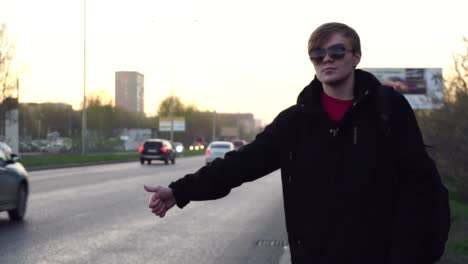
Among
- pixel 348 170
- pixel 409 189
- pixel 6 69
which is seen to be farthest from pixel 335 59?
pixel 6 69

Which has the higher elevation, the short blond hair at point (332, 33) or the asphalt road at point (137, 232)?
Result: the short blond hair at point (332, 33)

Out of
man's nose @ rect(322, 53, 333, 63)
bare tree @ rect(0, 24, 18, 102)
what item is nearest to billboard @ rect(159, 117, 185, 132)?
bare tree @ rect(0, 24, 18, 102)

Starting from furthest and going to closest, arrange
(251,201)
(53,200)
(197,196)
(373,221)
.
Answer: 1. (251,201)
2. (53,200)
3. (197,196)
4. (373,221)

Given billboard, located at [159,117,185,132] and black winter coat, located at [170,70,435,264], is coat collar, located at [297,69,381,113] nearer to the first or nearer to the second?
black winter coat, located at [170,70,435,264]

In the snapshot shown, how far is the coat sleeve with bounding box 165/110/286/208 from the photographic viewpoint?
3.60 meters

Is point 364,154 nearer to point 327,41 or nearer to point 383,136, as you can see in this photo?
point 383,136

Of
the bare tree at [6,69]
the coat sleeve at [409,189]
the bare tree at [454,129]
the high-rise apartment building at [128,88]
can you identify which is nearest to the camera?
the coat sleeve at [409,189]

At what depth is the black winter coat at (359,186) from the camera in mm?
3250

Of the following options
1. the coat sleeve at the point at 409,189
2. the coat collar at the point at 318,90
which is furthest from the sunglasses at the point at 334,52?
the coat sleeve at the point at 409,189

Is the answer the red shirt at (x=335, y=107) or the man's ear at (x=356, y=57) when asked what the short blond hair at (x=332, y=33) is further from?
the red shirt at (x=335, y=107)

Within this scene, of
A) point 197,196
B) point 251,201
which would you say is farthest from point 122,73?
point 197,196

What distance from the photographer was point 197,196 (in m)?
3.72

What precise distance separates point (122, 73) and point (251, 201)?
13482 cm

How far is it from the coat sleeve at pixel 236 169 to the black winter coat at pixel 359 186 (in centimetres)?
16
